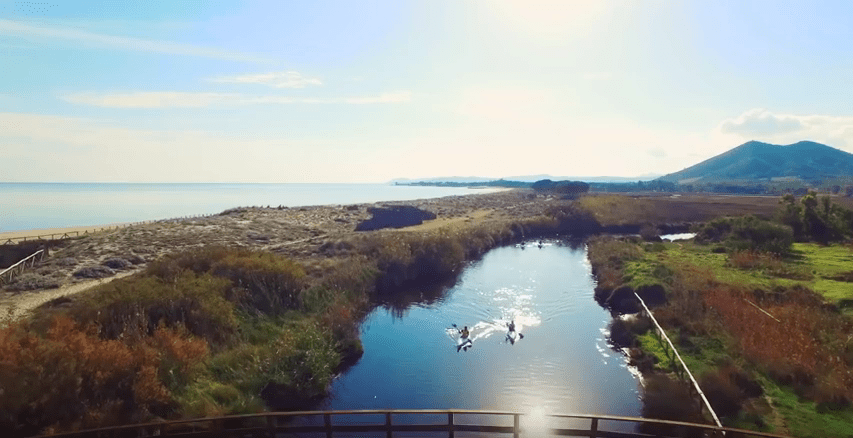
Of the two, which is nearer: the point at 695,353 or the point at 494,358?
the point at 695,353

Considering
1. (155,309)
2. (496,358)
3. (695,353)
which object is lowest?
(496,358)

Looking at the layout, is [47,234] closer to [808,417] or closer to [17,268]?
[17,268]

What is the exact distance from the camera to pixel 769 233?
2190 inches

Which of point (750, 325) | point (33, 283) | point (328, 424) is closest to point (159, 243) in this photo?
point (33, 283)

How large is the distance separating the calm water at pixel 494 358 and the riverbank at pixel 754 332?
2.12 m

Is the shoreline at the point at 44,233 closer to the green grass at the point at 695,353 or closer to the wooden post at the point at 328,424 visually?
the wooden post at the point at 328,424

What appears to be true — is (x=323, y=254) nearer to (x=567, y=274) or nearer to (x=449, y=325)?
(x=449, y=325)

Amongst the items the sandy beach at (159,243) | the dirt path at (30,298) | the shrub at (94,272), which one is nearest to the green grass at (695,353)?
the sandy beach at (159,243)

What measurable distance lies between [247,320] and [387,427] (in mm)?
13680

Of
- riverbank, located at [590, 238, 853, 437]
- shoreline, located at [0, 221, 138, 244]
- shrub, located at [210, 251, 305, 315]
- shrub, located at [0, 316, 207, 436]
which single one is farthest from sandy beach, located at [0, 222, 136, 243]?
riverbank, located at [590, 238, 853, 437]

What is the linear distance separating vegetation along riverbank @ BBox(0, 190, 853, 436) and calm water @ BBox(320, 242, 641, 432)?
2.18 m

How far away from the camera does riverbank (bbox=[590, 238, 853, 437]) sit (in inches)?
821

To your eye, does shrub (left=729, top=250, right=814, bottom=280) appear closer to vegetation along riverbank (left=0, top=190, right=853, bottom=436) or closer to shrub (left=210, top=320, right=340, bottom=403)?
vegetation along riverbank (left=0, top=190, right=853, bottom=436)

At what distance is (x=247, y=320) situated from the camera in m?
29.1
